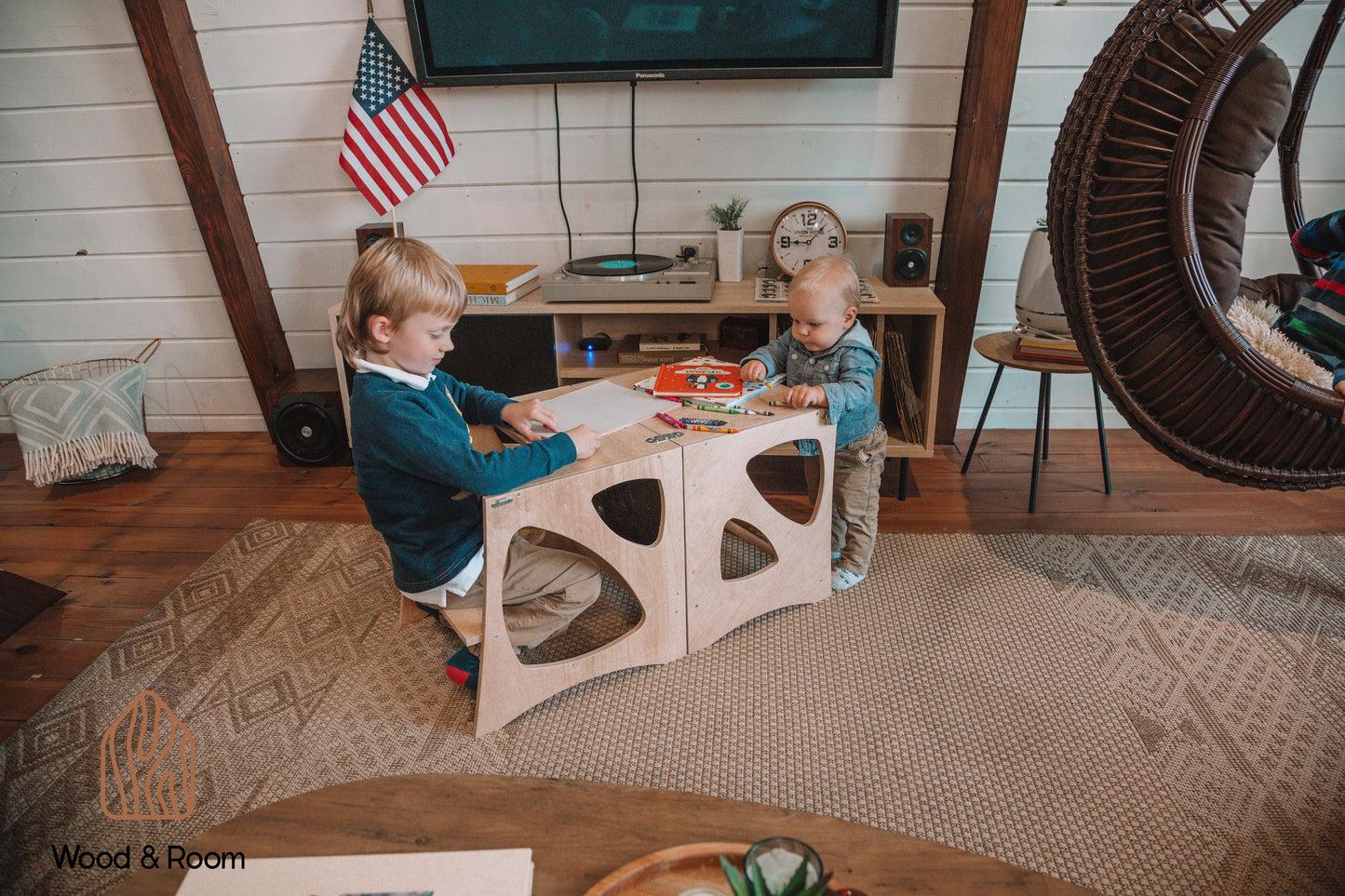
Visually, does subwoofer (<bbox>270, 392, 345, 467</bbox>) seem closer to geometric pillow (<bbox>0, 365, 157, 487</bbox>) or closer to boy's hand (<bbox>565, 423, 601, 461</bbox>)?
geometric pillow (<bbox>0, 365, 157, 487</bbox>)

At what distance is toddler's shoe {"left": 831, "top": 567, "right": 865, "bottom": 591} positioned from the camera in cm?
184

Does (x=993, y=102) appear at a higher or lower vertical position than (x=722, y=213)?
higher

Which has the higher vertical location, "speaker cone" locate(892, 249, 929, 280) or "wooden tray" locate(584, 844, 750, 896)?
"speaker cone" locate(892, 249, 929, 280)

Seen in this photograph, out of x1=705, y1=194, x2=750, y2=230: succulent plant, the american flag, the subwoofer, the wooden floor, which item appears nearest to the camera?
the wooden floor

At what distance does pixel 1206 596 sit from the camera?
1.78 m

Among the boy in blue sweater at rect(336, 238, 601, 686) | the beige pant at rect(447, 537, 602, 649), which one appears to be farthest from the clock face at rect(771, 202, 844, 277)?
the beige pant at rect(447, 537, 602, 649)

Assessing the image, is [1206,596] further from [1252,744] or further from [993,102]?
[993,102]

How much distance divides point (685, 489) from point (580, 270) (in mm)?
1084

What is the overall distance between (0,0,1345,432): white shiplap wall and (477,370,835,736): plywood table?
3.49 feet

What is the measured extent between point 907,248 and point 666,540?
52.1 inches

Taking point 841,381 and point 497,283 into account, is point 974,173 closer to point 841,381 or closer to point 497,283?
point 841,381

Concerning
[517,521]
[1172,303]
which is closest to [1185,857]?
[1172,303]

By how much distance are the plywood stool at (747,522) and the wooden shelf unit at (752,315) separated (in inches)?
23.2

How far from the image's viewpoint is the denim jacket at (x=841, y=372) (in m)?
1.62
